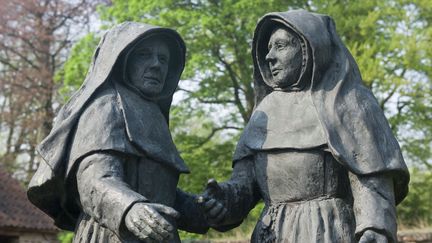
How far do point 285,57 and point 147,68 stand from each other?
92 centimetres

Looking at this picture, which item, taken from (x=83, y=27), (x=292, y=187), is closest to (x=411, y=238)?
(x=292, y=187)

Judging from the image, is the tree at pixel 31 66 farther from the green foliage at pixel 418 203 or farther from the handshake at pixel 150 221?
the handshake at pixel 150 221

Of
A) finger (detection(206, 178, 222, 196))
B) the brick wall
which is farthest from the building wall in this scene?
finger (detection(206, 178, 222, 196))

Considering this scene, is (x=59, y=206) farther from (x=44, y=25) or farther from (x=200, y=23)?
(x=44, y=25)

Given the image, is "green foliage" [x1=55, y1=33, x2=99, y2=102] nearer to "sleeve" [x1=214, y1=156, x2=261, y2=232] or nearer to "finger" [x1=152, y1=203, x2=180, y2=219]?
"sleeve" [x1=214, y1=156, x2=261, y2=232]

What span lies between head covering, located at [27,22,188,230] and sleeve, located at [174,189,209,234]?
260mm

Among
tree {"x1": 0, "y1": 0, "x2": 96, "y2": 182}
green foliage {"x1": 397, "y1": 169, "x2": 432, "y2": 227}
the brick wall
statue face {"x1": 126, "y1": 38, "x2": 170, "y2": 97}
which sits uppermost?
statue face {"x1": 126, "y1": 38, "x2": 170, "y2": 97}

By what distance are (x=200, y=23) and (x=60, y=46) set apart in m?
8.28

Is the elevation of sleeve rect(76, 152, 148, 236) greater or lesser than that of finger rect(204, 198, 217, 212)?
greater

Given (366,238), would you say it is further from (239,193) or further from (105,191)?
(105,191)

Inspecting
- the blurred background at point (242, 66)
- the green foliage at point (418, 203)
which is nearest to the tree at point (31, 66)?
the blurred background at point (242, 66)

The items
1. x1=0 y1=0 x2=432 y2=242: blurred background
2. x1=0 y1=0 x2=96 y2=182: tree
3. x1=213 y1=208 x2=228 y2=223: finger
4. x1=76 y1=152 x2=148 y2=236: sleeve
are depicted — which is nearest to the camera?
x1=76 y1=152 x2=148 y2=236: sleeve

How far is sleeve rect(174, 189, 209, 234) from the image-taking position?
16.0ft

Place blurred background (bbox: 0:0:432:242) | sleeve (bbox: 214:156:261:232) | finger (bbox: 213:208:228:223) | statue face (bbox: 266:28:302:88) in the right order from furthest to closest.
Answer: blurred background (bbox: 0:0:432:242) → statue face (bbox: 266:28:302:88) → sleeve (bbox: 214:156:261:232) → finger (bbox: 213:208:228:223)
